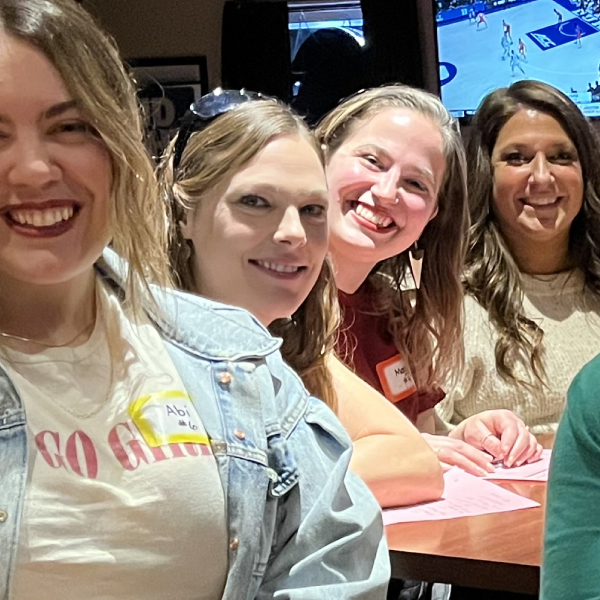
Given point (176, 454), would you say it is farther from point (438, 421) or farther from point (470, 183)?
point (470, 183)

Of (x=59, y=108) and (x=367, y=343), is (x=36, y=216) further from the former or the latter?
(x=367, y=343)

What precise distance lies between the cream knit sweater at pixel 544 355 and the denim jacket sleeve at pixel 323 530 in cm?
106

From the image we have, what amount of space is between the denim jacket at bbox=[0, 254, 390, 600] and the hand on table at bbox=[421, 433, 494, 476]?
0.61m

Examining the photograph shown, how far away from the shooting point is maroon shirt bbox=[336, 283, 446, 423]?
1746 mm

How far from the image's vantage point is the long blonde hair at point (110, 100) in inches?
33.2

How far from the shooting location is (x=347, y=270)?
71.4 inches

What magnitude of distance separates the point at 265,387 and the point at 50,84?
38 cm

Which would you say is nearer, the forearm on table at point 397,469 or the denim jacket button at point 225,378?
the denim jacket button at point 225,378

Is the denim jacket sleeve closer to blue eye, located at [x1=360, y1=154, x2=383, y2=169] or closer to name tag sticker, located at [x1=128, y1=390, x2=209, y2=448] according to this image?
name tag sticker, located at [x1=128, y1=390, x2=209, y2=448]

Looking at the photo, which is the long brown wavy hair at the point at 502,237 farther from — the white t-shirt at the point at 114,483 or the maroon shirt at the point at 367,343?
the white t-shirt at the point at 114,483

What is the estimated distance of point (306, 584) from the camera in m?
0.93

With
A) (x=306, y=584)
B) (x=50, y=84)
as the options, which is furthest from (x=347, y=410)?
(x=50, y=84)

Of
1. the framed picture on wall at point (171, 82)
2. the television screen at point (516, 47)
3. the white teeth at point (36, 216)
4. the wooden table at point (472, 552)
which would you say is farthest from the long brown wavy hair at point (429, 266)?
the framed picture on wall at point (171, 82)

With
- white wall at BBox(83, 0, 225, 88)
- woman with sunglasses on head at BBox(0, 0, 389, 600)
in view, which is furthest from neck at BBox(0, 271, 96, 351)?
white wall at BBox(83, 0, 225, 88)
